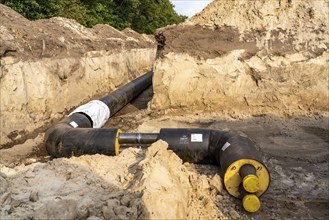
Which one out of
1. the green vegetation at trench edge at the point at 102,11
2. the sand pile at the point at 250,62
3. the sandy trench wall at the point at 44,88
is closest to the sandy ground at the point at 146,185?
the sandy trench wall at the point at 44,88

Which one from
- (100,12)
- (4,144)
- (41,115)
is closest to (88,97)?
(41,115)

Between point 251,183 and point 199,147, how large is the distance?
132 cm

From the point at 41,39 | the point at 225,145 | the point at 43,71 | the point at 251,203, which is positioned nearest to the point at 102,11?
the point at 41,39

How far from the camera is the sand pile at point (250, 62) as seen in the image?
7.34 metres

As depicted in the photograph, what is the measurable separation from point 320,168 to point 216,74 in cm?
356

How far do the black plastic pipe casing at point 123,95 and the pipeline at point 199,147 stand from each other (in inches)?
75.5

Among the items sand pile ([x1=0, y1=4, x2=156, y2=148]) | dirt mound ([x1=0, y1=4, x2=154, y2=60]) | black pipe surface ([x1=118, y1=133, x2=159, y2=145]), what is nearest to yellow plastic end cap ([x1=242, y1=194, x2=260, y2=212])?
black pipe surface ([x1=118, y1=133, x2=159, y2=145])

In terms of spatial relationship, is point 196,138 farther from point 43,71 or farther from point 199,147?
point 43,71

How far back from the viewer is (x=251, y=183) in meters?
3.56

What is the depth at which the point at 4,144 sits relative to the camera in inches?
224

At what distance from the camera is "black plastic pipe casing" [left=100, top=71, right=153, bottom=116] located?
25.9ft

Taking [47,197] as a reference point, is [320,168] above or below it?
below

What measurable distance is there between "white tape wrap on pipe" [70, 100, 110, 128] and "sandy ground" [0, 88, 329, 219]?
125 centimetres

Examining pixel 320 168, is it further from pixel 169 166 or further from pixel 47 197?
pixel 47 197
